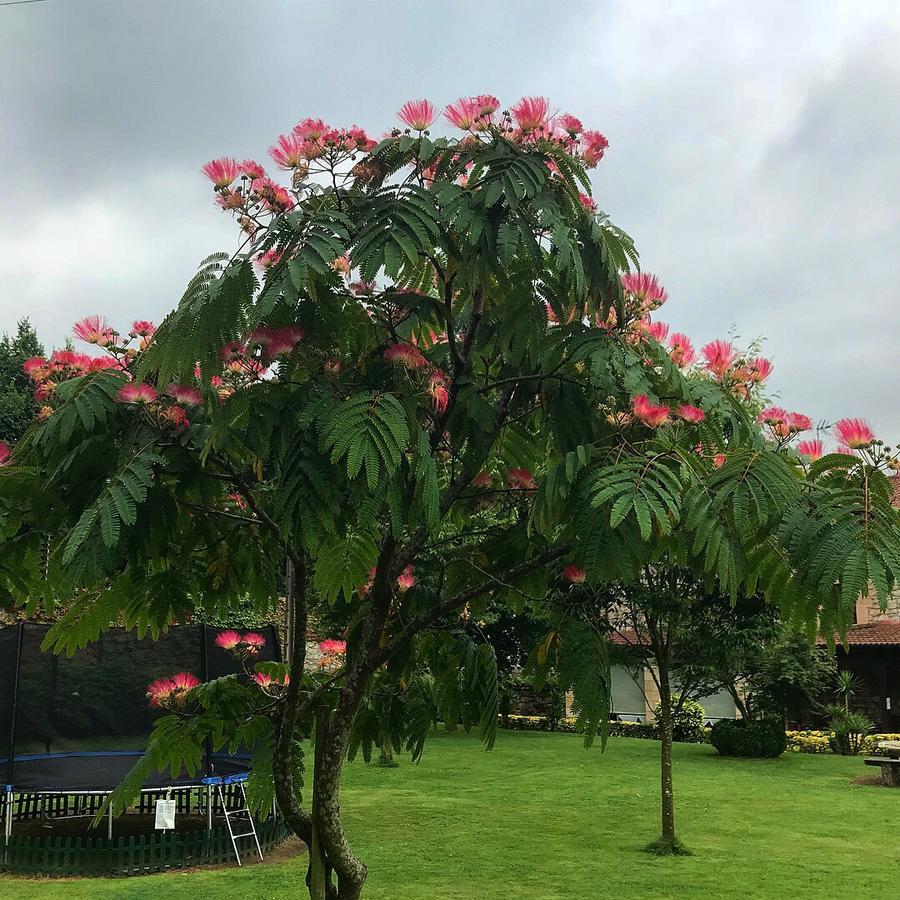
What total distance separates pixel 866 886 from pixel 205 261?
9282 millimetres

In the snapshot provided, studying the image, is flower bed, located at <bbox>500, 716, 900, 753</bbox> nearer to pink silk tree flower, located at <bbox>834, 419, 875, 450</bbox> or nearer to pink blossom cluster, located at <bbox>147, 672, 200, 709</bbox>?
pink blossom cluster, located at <bbox>147, 672, 200, 709</bbox>

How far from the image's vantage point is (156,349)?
4328 millimetres

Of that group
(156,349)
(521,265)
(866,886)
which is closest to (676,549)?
(521,265)

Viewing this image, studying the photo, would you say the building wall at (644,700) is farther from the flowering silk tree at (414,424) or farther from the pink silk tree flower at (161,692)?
the flowering silk tree at (414,424)

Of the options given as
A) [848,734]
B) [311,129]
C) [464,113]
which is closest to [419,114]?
[464,113]

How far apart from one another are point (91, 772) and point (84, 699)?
864mm

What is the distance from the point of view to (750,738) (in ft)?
69.6

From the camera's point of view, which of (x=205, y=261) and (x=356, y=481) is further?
(x=205, y=261)

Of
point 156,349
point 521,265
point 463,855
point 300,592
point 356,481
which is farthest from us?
point 463,855

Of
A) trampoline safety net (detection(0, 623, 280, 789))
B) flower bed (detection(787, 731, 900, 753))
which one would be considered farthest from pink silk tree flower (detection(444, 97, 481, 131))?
flower bed (detection(787, 731, 900, 753))

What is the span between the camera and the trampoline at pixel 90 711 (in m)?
11.6

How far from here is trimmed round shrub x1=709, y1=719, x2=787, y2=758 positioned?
21.3 metres

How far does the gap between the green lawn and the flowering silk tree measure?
5.27m

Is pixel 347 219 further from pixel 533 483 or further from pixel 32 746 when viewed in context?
pixel 32 746
